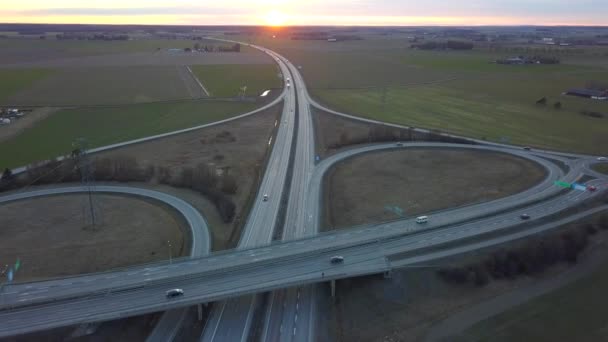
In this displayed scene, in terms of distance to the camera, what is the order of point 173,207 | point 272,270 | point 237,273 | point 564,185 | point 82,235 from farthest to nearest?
point 564,185 < point 173,207 < point 82,235 < point 272,270 < point 237,273

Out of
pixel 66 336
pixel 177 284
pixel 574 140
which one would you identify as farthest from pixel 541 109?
pixel 66 336

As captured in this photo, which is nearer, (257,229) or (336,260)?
(336,260)

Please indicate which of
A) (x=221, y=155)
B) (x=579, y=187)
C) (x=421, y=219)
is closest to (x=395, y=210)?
(x=421, y=219)

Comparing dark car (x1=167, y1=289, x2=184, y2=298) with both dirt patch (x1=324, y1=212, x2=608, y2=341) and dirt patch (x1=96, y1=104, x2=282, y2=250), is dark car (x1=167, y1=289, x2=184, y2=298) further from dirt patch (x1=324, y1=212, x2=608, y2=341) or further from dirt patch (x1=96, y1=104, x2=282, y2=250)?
dirt patch (x1=324, y1=212, x2=608, y2=341)

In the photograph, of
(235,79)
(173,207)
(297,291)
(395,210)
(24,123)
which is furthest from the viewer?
(235,79)

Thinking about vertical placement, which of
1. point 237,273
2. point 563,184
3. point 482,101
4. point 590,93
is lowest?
point 237,273

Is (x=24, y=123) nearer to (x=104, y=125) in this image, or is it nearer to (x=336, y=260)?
(x=104, y=125)

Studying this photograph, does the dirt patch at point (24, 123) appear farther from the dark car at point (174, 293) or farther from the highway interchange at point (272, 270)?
the dark car at point (174, 293)

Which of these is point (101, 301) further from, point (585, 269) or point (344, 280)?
point (585, 269)
